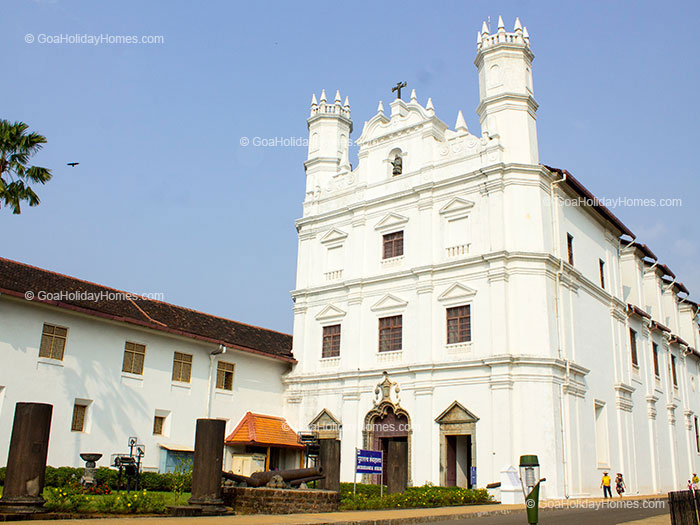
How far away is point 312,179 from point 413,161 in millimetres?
6039

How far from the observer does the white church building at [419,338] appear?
22.2m

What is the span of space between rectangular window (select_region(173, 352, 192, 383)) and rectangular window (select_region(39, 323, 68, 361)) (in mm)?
4594

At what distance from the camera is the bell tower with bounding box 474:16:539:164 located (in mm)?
25250

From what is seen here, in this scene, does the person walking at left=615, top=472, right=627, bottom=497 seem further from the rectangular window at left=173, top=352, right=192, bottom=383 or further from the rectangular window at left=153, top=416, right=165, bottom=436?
the rectangular window at left=153, top=416, right=165, bottom=436

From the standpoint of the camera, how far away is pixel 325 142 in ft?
105

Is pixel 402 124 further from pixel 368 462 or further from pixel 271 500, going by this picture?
pixel 271 500

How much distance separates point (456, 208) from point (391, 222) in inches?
123

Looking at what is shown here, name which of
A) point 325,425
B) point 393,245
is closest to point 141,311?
point 325,425

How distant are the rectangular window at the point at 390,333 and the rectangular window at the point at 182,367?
7.61 meters

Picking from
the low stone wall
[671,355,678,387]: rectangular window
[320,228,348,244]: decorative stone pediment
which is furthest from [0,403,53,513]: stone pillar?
[671,355,678,387]: rectangular window

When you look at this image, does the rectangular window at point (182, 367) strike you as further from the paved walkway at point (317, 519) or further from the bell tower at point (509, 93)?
the bell tower at point (509, 93)

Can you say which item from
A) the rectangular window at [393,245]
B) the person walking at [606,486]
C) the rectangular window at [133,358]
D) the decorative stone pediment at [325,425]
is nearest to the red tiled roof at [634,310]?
the person walking at [606,486]

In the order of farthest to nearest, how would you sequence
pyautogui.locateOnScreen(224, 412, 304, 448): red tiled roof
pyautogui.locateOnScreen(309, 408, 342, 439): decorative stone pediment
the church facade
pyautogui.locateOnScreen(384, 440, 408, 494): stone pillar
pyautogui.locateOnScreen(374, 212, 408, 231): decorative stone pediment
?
1. pyautogui.locateOnScreen(374, 212, 408, 231): decorative stone pediment
2. pyautogui.locateOnScreen(309, 408, 342, 439): decorative stone pediment
3. pyautogui.locateOnScreen(224, 412, 304, 448): red tiled roof
4. pyautogui.locateOnScreen(384, 440, 408, 494): stone pillar
5. the church facade

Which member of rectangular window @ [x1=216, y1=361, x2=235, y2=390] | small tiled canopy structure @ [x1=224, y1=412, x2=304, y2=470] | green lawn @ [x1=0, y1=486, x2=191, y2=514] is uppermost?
rectangular window @ [x1=216, y1=361, x2=235, y2=390]
